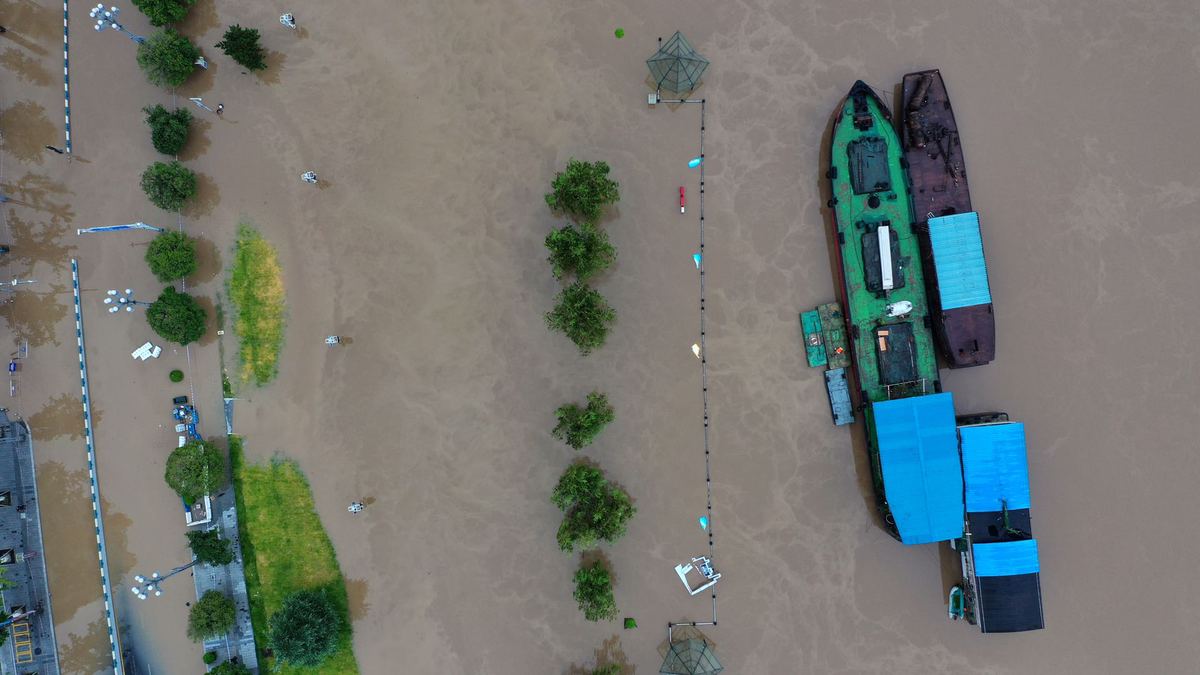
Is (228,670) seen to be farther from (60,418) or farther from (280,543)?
(60,418)

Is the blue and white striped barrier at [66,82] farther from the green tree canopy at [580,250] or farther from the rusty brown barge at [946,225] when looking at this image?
the rusty brown barge at [946,225]

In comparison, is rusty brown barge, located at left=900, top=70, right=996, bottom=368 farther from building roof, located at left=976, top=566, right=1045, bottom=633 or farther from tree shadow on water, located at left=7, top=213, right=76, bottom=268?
tree shadow on water, located at left=7, top=213, right=76, bottom=268

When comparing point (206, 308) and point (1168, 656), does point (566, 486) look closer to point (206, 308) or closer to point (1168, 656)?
point (206, 308)

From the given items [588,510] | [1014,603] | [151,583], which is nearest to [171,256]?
[151,583]

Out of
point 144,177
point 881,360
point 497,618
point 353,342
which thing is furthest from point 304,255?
point 881,360

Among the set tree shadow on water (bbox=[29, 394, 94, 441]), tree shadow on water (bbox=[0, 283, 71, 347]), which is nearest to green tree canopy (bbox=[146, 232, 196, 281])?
tree shadow on water (bbox=[0, 283, 71, 347])

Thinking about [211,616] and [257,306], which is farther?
[257,306]

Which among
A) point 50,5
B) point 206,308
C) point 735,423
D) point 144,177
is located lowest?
point 735,423
